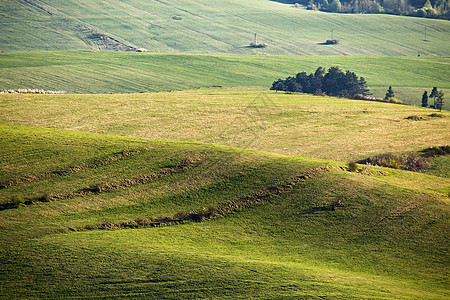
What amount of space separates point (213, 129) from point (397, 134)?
1965cm

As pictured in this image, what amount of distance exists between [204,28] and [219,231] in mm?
136625

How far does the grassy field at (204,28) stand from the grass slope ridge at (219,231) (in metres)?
103

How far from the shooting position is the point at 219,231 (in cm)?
2148

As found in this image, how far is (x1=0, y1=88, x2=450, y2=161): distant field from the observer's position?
4147cm

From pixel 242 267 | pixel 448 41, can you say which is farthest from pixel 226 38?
pixel 242 267

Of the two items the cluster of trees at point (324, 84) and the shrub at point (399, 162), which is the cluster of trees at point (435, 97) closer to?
the cluster of trees at point (324, 84)

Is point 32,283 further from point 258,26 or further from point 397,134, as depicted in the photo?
point 258,26

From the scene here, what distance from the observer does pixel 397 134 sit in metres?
48.2

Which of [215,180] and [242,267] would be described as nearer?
[242,267]

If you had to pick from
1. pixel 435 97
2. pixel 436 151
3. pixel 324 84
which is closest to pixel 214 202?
pixel 436 151

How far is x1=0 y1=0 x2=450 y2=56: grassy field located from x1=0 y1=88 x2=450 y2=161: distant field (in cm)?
7635

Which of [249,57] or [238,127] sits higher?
[249,57]

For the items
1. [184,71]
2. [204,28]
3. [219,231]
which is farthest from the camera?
[204,28]

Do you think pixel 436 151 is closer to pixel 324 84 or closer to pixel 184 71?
pixel 324 84
